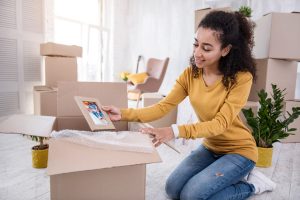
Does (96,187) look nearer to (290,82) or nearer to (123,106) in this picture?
(123,106)

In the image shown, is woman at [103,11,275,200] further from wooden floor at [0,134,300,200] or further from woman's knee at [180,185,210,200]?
wooden floor at [0,134,300,200]

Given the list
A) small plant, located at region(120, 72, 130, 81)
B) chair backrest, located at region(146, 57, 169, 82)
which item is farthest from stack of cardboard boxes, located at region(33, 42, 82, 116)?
small plant, located at region(120, 72, 130, 81)

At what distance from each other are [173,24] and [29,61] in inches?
96.8

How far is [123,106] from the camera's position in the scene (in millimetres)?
1150

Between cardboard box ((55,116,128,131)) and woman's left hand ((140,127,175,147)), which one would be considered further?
cardboard box ((55,116,128,131))

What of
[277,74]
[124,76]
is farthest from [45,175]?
[124,76]

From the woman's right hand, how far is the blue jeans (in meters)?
0.41

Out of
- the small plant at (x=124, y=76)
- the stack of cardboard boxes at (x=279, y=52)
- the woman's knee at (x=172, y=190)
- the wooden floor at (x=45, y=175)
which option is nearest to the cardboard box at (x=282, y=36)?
the stack of cardboard boxes at (x=279, y=52)

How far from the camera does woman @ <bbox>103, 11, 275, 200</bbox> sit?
1022mm

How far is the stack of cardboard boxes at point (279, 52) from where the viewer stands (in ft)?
6.72

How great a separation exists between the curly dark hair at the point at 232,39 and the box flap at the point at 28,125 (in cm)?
72

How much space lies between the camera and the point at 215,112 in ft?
3.58

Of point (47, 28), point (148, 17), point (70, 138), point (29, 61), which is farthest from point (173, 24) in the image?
point (70, 138)

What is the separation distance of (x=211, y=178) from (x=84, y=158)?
23.2 inches
